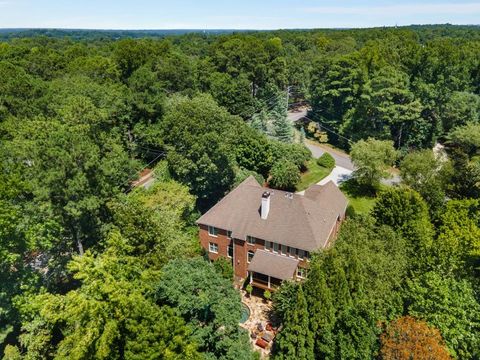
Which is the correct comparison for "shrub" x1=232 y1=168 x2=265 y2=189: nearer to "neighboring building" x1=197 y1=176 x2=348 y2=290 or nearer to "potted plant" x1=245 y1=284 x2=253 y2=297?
"neighboring building" x1=197 y1=176 x2=348 y2=290

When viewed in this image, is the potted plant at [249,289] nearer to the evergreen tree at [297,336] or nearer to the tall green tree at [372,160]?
the evergreen tree at [297,336]

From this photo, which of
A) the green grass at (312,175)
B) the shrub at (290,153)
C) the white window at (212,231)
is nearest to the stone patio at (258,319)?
→ the white window at (212,231)

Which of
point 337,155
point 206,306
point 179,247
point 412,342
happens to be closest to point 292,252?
point 179,247

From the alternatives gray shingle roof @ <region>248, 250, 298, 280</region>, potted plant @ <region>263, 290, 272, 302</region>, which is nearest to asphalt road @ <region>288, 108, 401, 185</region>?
gray shingle roof @ <region>248, 250, 298, 280</region>

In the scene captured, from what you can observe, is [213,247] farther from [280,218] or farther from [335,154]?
[335,154]

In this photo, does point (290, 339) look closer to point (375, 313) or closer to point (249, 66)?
point (375, 313)
